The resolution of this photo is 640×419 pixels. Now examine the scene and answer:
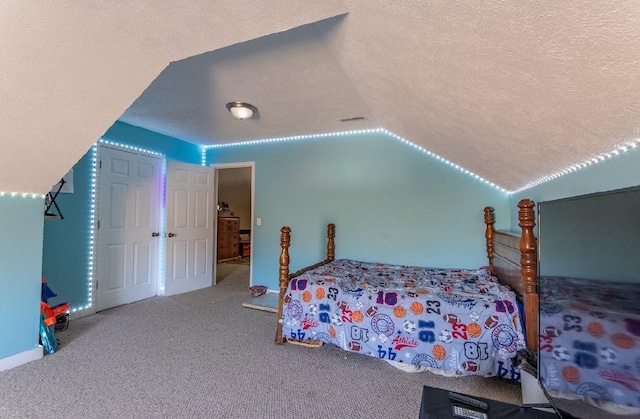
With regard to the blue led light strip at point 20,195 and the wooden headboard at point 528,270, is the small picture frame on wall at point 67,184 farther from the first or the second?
the wooden headboard at point 528,270

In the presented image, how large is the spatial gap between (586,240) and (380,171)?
300 centimetres

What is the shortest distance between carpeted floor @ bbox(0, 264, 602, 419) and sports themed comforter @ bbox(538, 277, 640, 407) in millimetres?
985

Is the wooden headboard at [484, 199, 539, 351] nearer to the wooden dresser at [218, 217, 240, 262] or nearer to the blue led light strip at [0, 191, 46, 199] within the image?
the blue led light strip at [0, 191, 46, 199]

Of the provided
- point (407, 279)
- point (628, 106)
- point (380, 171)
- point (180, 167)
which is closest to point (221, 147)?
point (180, 167)

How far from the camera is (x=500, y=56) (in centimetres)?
112

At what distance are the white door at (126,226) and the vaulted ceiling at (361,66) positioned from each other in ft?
4.44

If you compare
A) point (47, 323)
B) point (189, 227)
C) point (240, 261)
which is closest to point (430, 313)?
point (47, 323)

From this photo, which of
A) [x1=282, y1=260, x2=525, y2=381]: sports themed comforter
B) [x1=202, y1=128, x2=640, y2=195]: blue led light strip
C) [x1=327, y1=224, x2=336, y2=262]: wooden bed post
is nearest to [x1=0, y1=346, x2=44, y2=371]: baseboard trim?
[x1=282, y1=260, x2=525, y2=381]: sports themed comforter

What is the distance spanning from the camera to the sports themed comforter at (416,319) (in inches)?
76.2

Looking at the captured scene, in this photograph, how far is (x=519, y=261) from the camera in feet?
6.63

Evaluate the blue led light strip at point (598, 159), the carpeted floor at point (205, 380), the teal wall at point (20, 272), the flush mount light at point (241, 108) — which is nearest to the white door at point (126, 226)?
the carpeted floor at point (205, 380)

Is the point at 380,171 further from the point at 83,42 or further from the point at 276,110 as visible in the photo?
the point at 83,42

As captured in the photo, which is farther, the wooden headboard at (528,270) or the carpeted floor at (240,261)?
the carpeted floor at (240,261)

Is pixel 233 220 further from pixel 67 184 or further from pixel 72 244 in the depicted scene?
pixel 67 184
